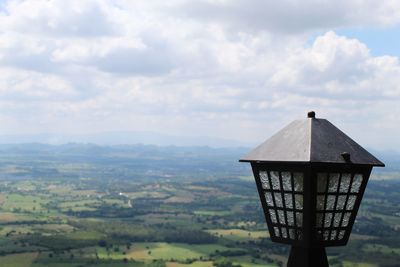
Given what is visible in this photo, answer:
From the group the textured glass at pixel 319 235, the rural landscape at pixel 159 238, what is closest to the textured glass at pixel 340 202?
the textured glass at pixel 319 235

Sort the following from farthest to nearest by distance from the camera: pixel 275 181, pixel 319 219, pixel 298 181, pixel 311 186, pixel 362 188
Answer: pixel 362 188 → pixel 275 181 → pixel 319 219 → pixel 298 181 → pixel 311 186

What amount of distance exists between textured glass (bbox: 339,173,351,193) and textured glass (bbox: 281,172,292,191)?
0.65 m

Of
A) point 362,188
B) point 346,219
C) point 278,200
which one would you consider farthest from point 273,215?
point 362,188

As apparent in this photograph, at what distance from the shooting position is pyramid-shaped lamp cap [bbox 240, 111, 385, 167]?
6.77 meters

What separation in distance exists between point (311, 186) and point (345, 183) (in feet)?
1.77

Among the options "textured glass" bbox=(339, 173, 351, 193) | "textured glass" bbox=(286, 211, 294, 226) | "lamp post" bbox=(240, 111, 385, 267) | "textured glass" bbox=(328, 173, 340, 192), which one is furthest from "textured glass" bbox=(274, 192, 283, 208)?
"textured glass" bbox=(339, 173, 351, 193)

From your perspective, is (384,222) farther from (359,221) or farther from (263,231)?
(263,231)

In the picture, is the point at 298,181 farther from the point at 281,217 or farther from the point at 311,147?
the point at 281,217

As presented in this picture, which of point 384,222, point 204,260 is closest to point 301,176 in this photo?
point 204,260

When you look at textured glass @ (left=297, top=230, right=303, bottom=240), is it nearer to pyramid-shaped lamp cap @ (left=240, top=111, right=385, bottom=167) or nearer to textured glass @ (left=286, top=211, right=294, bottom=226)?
textured glass @ (left=286, top=211, right=294, bottom=226)

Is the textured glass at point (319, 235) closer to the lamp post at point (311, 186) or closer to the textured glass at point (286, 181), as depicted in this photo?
the lamp post at point (311, 186)

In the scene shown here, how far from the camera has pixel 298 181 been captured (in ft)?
22.4

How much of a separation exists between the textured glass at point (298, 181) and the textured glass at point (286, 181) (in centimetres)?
6

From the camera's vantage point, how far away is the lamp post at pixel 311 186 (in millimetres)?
6762
